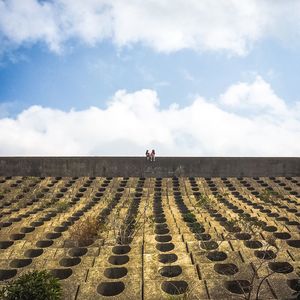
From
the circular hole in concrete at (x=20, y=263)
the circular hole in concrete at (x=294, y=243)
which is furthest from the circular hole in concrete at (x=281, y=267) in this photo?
the circular hole in concrete at (x=20, y=263)

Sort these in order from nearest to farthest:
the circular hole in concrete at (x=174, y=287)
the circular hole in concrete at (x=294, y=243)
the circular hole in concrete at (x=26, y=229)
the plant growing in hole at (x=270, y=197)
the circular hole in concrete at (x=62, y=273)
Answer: the circular hole in concrete at (x=174, y=287)
the circular hole in concrete at (x=62, y=273)
the circular hole in concrete at (x=294, y=243)
the circular hole in concrete at (x=26, y=229)
the plant growing in hole at (x=270, y=197)

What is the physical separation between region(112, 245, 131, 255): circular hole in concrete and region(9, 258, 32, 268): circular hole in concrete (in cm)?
294

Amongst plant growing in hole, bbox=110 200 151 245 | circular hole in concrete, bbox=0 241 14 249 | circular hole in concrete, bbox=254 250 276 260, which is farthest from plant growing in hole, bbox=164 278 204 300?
circular hole in concrete, bbox=0 241 14 249

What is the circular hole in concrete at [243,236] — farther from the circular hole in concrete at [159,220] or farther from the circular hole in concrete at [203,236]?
the circular hole in concrete at [159,220]

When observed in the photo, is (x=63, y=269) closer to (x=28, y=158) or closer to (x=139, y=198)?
(x=139, y=198)

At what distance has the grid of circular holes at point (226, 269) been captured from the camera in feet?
34.6

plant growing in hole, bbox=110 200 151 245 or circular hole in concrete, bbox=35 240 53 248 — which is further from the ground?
plant growing in hole, bbox=110 200 151 245

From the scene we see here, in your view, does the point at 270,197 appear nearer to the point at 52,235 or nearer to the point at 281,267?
the point at 281,267

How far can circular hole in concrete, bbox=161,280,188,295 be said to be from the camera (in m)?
9.58

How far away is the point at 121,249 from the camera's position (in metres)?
A: 12.5

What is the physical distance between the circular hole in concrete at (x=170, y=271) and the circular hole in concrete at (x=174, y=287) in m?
0.62

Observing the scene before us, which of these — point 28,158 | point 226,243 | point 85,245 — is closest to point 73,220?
point 85,245

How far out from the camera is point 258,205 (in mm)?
19344

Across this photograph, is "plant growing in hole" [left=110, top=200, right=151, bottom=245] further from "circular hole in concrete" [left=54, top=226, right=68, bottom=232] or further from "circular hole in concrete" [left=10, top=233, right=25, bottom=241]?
"circular hole in concrete" [left=10, top=233, right=25, bottom=241]
